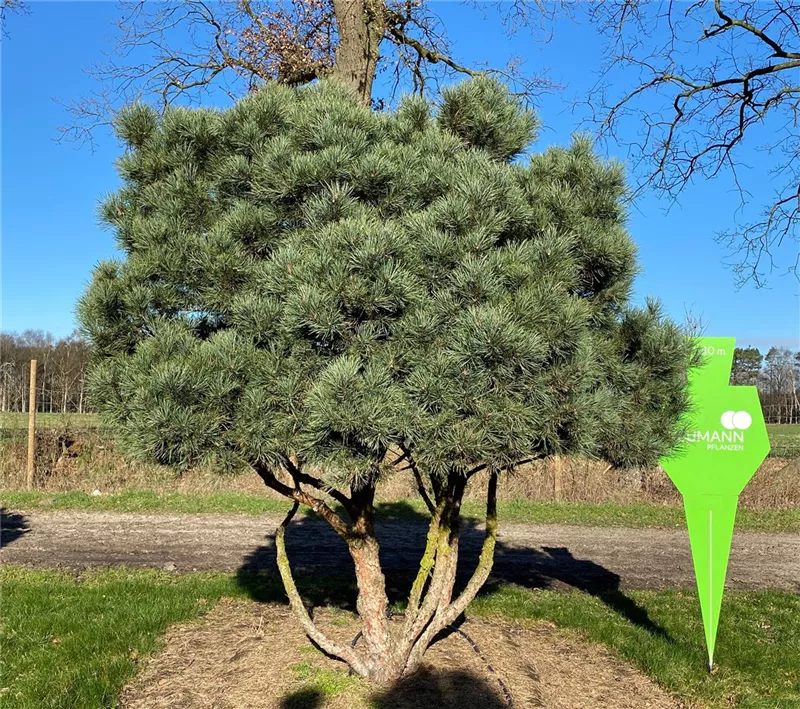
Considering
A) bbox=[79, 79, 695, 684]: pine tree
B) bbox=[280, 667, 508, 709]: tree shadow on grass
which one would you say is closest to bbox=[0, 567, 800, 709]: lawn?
bbox=[280, 667, 508, 709]: tree shadow on grass

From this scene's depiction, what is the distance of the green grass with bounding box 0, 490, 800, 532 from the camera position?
1082 cm

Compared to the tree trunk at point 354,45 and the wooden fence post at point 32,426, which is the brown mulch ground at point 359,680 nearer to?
the tree trunk at point 354,45

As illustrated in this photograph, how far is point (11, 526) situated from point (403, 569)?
19.6 ft

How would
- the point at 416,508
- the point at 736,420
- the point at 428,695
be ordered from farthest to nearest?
1. the point at 416,508
2. the point at 736,420
3. the point at 428,695

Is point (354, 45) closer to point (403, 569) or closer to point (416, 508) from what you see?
point (403, 569)

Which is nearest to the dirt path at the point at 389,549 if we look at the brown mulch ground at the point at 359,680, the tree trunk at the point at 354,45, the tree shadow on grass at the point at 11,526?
the tree shadow on grass at the point at 11,526

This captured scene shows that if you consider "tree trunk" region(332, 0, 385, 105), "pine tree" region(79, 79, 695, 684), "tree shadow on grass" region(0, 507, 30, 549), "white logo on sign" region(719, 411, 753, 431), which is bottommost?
"tree shadow on grass" region(0, 507, 30, 549)

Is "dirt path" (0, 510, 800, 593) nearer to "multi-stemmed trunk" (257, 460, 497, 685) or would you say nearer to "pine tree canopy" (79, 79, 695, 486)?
"multi-stemmed trunk" (257, 460, 497, 685)

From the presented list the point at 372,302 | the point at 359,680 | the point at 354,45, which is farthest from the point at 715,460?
the point at 354,45

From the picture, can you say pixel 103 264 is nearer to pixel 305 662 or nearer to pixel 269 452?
pixel 269 452

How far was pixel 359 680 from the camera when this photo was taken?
4000 mm

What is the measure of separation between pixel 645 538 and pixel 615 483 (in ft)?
9.40

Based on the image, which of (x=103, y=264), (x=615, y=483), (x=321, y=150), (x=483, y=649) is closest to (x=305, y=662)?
(x=483, y=649)

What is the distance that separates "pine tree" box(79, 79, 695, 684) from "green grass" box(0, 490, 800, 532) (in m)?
7.31
